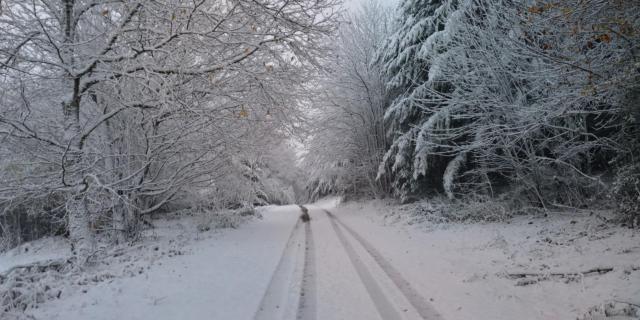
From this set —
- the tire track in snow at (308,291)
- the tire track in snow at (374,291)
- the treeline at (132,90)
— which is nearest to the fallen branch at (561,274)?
the tire track in snow at (374,291)

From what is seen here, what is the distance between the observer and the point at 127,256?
7.93m

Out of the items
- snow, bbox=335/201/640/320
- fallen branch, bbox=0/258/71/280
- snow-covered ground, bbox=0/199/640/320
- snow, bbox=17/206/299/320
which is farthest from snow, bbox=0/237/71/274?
snow, bbox=335/201/640/320

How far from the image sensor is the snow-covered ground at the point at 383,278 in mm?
4289

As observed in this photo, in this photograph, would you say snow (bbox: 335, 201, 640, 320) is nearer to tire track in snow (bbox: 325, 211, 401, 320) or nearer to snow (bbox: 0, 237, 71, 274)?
tire track in snow (bbox: 325, 211, 401, 320)

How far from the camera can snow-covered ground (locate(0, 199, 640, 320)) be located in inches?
169

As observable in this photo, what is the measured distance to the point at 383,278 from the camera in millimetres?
5801

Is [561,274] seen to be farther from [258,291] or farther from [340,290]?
[258,291]

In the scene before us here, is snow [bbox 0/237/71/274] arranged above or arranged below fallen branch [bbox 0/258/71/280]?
below

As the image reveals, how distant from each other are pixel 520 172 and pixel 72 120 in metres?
10.7

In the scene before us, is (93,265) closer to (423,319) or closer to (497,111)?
(423,319)

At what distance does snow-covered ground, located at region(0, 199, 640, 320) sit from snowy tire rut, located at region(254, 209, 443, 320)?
2cm

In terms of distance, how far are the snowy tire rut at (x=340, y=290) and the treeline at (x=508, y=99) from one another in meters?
3.69

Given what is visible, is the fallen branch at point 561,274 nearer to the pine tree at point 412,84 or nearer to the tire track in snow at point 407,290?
the tire track in snow at point 407,290

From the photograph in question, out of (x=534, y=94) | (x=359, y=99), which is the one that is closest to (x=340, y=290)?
(x=534, y=94)
